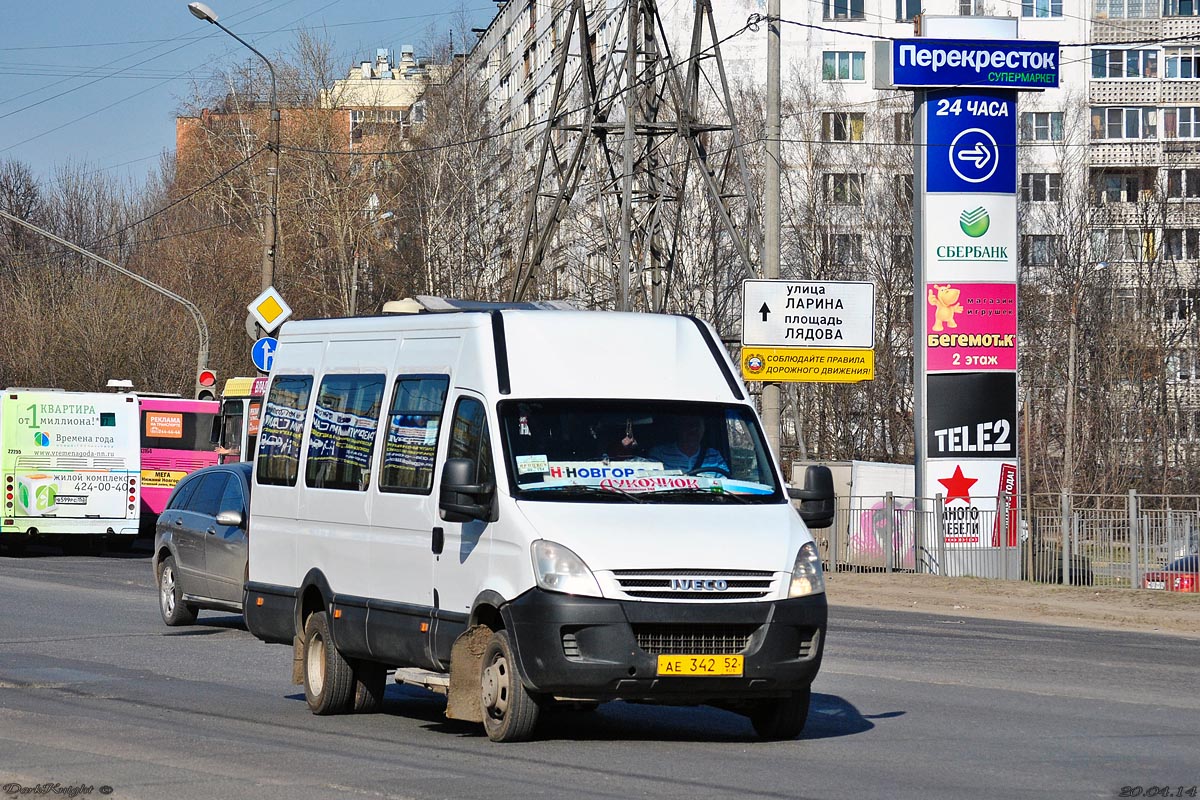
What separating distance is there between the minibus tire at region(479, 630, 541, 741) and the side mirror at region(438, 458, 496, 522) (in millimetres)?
660

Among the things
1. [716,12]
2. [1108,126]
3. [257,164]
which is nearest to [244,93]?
[257,164]

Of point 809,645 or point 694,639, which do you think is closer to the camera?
point 694,639

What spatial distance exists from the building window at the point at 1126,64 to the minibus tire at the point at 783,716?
2592 inches

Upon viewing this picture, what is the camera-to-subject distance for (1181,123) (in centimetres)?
7256

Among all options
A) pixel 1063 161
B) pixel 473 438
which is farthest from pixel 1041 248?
Result: pixel 473 438

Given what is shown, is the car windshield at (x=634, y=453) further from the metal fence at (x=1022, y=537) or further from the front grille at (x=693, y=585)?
the metal fence at (x=1022, y=537)

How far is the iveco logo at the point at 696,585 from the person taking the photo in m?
9.39

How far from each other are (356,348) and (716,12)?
200 feet

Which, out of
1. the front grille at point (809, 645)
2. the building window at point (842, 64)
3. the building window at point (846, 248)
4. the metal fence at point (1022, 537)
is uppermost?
the building window at point (842, 64)

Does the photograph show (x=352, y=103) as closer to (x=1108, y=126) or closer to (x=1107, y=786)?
(x=1108, y=126)

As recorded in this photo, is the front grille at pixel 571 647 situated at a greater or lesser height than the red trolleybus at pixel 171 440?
lesser

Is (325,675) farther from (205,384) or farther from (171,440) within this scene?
(171,440)

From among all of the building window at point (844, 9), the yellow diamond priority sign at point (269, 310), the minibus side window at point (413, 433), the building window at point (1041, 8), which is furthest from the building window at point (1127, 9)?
the minibus side window at point (413, 433)

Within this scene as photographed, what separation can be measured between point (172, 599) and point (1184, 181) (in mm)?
58736
